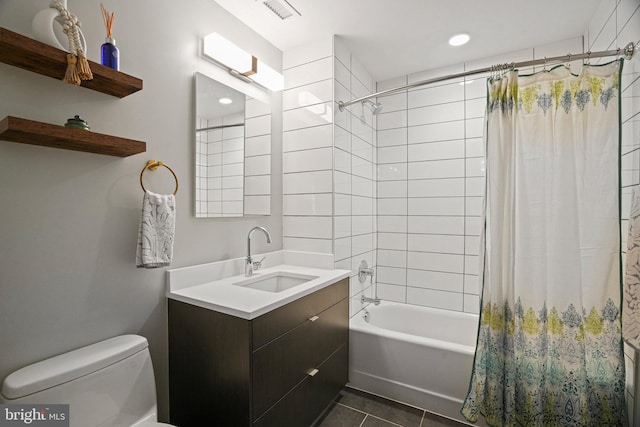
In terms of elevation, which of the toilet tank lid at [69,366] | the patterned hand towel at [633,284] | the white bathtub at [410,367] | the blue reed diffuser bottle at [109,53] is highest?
the blue reed diffuser bottle at [109,53]

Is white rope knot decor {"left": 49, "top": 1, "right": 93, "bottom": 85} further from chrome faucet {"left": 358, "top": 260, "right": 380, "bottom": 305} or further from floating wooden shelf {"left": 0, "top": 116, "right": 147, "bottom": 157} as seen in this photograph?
chrome faucet {"left": 358, "top": 260, "right": 380, "bottom": 305}

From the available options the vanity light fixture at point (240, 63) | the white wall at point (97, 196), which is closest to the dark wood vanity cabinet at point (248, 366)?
the white wall at point (97, 196)

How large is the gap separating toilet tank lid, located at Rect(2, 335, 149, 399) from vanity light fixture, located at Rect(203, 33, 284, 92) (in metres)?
1.55

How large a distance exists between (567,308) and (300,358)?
4.46 ft

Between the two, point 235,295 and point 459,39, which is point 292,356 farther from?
point 459,39

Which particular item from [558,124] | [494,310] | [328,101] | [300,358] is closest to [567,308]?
[494,310]

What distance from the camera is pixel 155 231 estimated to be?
1.35 m

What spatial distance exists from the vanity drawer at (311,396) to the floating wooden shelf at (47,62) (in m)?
1.51

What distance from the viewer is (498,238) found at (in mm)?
1632

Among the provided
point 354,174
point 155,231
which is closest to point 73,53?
point 155,231

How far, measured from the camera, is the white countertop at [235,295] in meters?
1.28

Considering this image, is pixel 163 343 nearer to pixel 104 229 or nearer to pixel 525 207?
pixel 104 229

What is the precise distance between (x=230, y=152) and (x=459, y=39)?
1.87 meters

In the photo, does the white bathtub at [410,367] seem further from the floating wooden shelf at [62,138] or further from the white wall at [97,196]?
the floating wooden shelf at [62,138]
